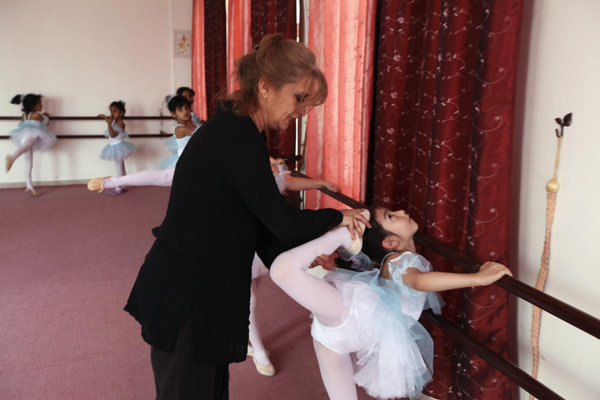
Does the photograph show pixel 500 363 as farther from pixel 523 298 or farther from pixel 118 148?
pixel 118 148

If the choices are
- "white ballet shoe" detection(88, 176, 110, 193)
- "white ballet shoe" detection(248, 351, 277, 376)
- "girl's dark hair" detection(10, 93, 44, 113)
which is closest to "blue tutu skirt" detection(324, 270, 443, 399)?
"white ballet shoe" detection(248, 351, 277, 376)

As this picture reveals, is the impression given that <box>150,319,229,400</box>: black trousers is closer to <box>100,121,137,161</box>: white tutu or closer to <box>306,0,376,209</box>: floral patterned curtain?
<box>306,0,376,209</box>: floral patterned curtain

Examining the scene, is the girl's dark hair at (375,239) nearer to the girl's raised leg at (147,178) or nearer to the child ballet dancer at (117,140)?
the girl's raised leg at (147,178)

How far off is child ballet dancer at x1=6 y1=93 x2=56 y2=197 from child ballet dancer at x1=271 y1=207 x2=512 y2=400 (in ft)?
17.6

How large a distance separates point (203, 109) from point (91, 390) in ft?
14.8

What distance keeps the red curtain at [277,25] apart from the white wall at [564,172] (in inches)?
75.3

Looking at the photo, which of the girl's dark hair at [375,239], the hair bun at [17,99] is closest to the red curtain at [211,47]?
the hair bun at [17,99]

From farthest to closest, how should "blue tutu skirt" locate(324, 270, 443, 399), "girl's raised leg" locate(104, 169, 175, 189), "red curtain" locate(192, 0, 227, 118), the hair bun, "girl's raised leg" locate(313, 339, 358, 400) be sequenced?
1. the hair bun
2. "red curtain" locate(192, 0, 227, 118)
3. "girl's raised leg" locate(104, 169, 175, 189)
4. "girl's raised leg" locate(313, 339, 358, 400)
5. "blue tutu skirt" locate(324, 270, 443, 399)

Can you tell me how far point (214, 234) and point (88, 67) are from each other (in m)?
6.03

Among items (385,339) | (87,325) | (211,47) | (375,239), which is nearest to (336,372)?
(385,339)

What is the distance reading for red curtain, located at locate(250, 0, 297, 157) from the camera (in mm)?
2934

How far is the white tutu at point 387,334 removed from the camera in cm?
138

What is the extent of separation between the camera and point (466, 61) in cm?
137

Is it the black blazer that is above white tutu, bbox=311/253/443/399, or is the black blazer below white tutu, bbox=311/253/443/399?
above
